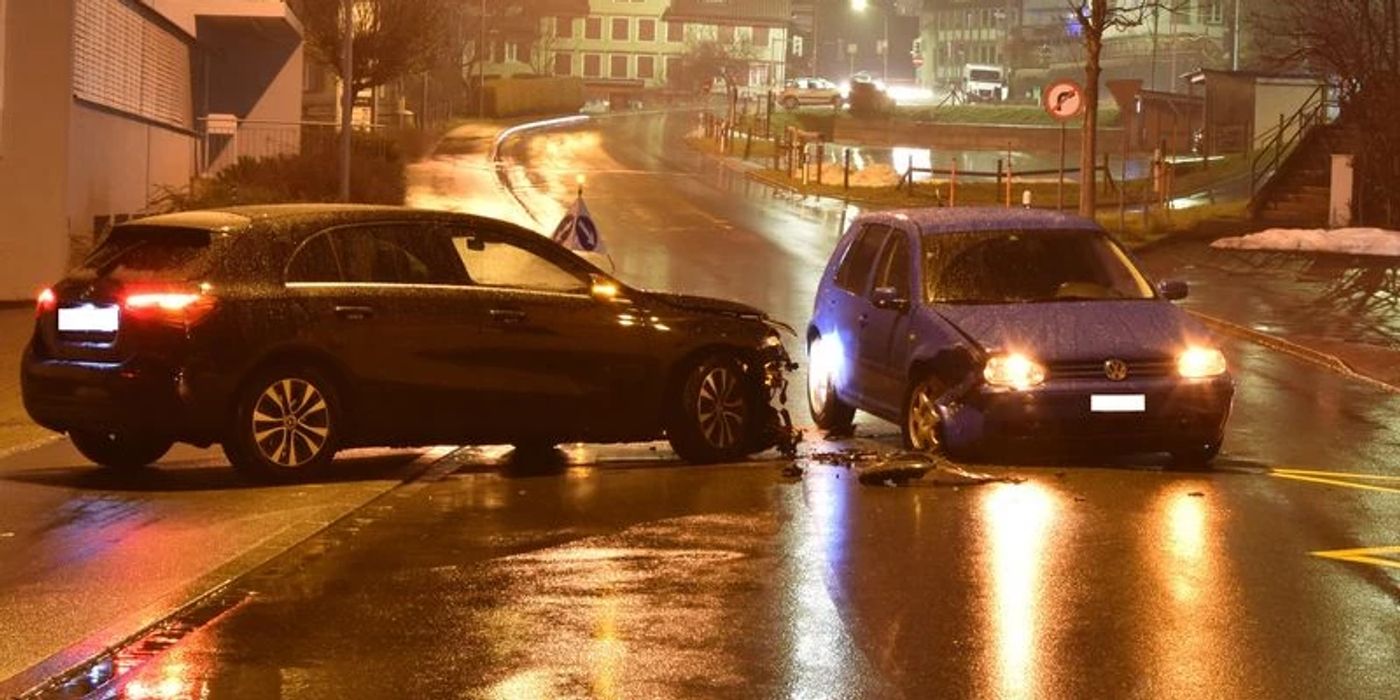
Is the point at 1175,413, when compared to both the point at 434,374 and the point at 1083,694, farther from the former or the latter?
the point at 1083,694

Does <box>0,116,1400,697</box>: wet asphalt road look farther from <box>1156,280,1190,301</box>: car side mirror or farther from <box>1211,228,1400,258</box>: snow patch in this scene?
<box>1211,228,1400,258</box>: snow patch

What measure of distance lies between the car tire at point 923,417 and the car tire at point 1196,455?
148cm

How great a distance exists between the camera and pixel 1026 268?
51.2 feet

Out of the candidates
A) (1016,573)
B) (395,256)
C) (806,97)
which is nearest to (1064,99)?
(395,256)

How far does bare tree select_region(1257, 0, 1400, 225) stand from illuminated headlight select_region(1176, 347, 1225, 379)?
3026 cm

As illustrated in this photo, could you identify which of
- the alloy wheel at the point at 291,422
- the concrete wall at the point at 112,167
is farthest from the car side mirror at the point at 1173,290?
the concrete wall at the point at 112,167

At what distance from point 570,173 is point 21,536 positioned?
4993 centimetres

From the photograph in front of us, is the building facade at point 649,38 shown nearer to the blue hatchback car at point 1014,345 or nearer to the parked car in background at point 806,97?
the parked car in background at point 806,97

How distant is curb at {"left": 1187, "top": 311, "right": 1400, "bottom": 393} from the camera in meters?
21.9

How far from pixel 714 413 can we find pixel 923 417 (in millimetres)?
1323

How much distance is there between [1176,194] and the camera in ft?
180

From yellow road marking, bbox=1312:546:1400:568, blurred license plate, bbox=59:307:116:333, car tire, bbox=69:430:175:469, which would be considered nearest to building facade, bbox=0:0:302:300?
car tire, bbox=69:430:175:469

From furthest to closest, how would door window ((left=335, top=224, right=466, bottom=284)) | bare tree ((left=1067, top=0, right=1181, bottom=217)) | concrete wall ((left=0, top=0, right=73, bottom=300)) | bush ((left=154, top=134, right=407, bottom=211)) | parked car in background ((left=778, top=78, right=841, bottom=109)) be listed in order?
parked car in background ((left=778, top=78, right=841, bottom=109)) < bare tree ((left=1067, top=0, right=1181, bottom=217)) < bush ((left=154, top=134, right=407, bottom=211)) < concrete wall ((left=0, top=0, right=73, bottom=300)) < door window ((left=335, top=224, right=466, bottom=284))

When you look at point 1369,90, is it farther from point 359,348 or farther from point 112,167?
point 359,348
